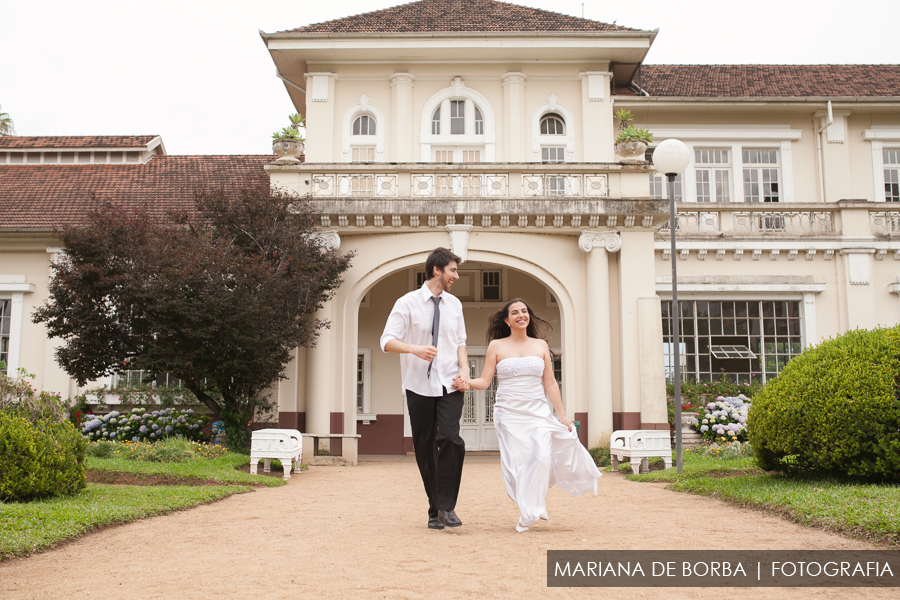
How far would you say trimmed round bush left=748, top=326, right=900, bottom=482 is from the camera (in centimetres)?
704

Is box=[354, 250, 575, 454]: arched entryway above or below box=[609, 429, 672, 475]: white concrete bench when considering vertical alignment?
above

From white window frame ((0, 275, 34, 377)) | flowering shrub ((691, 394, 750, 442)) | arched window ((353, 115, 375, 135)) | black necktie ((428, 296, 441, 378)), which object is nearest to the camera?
black necktie ((428, 296, 441, 378))

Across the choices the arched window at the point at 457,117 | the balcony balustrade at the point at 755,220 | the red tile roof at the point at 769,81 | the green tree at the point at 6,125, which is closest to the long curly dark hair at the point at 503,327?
the arched window at the point at 457,117

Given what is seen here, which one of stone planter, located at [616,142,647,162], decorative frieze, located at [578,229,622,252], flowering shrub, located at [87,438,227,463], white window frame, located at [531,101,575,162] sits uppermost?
white window frame, located at [531,101,575,162]

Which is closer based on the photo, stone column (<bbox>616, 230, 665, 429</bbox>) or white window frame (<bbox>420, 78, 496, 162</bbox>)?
stone column (<bbox>616, 230, 665, 429</bbox>)

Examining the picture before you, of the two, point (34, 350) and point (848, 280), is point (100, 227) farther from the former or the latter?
point (848, 280)

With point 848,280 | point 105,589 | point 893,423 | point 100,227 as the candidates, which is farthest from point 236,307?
point 848,280

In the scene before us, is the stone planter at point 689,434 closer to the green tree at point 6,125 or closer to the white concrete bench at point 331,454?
the white concrete bench at point 331,454

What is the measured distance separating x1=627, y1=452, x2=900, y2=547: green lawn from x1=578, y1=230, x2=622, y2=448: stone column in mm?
3823

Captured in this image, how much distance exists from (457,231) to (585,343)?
3155mm

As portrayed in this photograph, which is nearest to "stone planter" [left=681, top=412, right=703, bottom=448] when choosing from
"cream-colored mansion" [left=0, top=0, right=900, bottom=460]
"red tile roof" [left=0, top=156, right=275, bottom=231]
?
"cream-colored mansion" [left=0, top=0, right=900, bottom=460]

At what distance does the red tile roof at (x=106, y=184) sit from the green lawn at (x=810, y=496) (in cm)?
1170

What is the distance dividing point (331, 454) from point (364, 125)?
7.55 m

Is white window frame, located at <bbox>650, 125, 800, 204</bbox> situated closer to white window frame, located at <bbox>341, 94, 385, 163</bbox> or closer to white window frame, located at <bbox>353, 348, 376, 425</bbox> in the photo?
white window frame, located at <bbox>341, 94, 385, 163</bbox>
